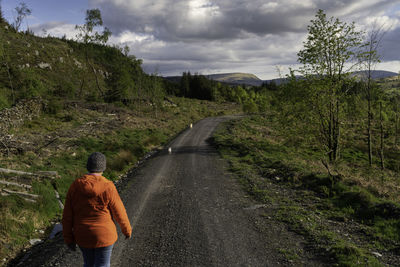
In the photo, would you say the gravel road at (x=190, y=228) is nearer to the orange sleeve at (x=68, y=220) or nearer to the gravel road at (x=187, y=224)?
the gravel road at (x=187, y=224)

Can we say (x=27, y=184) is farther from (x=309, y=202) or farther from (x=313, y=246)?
(x=309, y=202)

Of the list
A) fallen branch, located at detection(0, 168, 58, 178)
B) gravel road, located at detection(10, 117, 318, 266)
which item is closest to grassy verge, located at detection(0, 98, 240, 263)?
fallen branch, located at detection(0, 168, 58, 178)

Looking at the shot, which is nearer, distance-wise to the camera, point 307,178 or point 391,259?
point 391,259

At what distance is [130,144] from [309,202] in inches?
644

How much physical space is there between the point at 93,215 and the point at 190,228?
4.24m

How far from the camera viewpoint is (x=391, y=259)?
5.77 meters

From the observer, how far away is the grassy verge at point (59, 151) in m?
7.68

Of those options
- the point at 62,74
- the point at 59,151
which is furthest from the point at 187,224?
the point at 62,74

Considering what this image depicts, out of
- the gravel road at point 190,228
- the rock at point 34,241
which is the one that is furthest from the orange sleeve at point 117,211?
the rock at point 34,241

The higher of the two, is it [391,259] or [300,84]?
[300,84]

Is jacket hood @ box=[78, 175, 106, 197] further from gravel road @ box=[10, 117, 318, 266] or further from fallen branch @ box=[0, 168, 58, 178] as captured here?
fallen branch @ box=[0, 168, 58, 178]

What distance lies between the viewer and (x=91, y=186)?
375 centimetres

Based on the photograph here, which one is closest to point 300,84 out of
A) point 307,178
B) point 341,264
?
point 307,178

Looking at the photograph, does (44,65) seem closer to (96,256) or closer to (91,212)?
(91,212)
